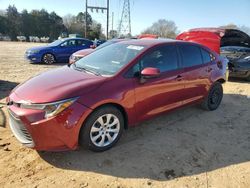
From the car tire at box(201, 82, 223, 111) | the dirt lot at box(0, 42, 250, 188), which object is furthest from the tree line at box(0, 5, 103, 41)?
the dirt lot at box(0, 42, 250, 188)

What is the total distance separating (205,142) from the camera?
4609 mm

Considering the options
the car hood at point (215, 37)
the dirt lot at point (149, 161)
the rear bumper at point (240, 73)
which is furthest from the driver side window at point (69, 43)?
the dirt lot at point (149, 161)

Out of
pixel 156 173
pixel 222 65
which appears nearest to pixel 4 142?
pixel 156 173

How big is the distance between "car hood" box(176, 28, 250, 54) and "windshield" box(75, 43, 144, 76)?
21.8 feet

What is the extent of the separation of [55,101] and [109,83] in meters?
0.84

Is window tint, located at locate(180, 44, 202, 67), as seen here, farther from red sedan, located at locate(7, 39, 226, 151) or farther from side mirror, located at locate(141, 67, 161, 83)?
side mirror, located at locate(141, 67, 161, 83)

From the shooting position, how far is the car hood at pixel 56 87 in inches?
142

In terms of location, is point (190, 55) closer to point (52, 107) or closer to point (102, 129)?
point (102, 129)

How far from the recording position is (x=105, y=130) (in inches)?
160

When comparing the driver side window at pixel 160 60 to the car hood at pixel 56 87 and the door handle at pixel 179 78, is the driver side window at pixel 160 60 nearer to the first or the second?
the door handle at pixel 179 78

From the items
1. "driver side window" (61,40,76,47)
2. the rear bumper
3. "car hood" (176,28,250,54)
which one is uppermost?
"car hood" (176,28,250,54)

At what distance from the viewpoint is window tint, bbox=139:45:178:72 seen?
4.53 m

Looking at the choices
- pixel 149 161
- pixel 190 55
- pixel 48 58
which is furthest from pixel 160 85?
pixel 48 58

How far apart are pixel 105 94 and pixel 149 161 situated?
1.14m
